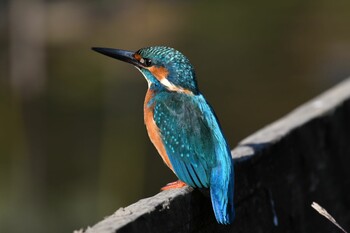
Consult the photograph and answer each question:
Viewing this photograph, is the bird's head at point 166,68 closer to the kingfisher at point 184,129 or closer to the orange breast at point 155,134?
the kingfisher at point 184,129

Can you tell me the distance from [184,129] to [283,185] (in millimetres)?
753

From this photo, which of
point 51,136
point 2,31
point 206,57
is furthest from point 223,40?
point 51,136

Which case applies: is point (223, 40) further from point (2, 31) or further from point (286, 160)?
point (286, 160)

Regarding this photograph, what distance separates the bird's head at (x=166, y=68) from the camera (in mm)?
4531

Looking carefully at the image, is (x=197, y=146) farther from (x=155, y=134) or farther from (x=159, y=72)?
(x=159, y=72)

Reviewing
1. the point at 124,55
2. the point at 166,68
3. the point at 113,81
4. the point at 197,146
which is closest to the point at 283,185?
the point at 197,146

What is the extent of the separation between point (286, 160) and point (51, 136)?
8.08 metres

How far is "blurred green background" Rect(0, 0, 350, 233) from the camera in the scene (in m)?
11.0

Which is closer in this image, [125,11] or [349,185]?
[349,185]

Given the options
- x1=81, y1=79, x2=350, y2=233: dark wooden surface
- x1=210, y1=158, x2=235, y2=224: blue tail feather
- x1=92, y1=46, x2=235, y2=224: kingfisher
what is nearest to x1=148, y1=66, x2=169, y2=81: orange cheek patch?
x1=92, y1=46, x2=235, y2=224: kingfisher

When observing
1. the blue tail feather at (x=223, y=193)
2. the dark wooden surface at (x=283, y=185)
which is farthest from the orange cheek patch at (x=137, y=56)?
the blue tail feather at (x=223, y=193)

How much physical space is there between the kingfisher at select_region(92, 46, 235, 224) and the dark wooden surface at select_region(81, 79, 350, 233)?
127 mm

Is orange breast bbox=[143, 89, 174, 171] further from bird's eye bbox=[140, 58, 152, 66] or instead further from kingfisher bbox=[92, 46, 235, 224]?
bird's eye bbox=[140, 58, 152, 66]

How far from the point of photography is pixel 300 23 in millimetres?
20062
